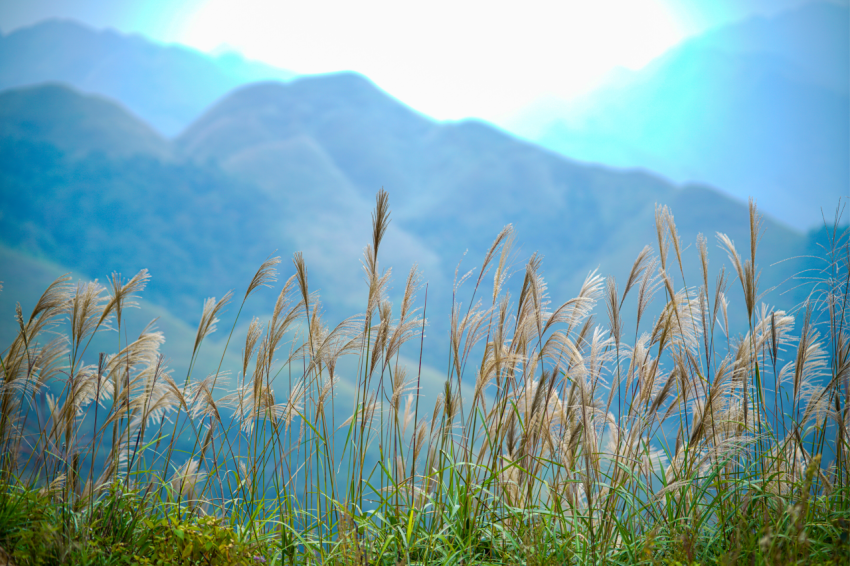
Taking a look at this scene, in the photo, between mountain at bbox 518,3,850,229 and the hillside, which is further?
the hillside

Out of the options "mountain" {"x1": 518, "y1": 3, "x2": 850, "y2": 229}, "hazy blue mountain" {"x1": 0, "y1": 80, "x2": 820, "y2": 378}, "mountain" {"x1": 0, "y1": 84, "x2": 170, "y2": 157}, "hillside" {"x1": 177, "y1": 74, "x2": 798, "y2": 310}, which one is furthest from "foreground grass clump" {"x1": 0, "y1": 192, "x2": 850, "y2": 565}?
"mountain" {"x1": 0, "y1": 84, "x2": 170, "y2": 157}

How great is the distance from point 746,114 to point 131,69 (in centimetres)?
2108

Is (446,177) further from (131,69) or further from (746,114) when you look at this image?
(131,69)

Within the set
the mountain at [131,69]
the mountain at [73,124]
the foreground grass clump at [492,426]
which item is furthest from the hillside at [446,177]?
the foreground grass clump at [492,426]

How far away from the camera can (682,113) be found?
50.6ft

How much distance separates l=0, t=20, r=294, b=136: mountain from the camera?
1288cm

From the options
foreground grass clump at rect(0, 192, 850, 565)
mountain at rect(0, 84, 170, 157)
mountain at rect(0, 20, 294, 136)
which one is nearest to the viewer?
foreground grass clump at rect(0, 192, 850, 565)

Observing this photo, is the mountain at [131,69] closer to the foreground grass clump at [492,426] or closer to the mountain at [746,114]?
the mountain at [746,114]

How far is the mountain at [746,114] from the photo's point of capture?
1294 cm

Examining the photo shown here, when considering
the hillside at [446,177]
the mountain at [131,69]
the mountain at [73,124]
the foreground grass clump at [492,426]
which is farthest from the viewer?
the hillside at [446,177]

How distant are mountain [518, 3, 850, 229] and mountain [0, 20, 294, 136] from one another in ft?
38.8

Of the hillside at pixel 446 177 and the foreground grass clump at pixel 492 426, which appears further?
the hillside at pixel 446 177

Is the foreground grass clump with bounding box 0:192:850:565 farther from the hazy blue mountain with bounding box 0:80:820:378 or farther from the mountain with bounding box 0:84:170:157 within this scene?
the mountain with bounding box 0:84:170:157

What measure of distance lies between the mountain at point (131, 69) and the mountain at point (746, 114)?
11834 mm
